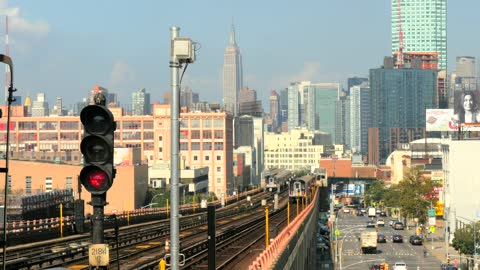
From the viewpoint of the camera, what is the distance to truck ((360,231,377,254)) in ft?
392

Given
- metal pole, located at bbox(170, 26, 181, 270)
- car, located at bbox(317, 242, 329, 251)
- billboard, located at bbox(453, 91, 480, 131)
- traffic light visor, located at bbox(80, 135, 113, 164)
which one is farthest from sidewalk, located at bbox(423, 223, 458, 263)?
traffic light visor, located at bbox(80, 135, 113, 164)

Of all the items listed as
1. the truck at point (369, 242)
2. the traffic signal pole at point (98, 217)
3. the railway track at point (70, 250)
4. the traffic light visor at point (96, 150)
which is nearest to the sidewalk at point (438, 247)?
the truck at point (369, 242)

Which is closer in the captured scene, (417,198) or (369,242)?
(369,242)

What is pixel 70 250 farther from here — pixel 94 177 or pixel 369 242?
pixel 369 242

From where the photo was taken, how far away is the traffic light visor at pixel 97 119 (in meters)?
14.3

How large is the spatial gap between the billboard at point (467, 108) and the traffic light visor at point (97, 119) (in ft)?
511

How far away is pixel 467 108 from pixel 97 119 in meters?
158

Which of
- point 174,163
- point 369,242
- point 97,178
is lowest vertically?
point 369,242

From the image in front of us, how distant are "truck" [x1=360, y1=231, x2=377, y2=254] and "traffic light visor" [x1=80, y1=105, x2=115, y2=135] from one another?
106225 mm

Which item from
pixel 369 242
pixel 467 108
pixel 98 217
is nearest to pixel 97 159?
pixel 98 217

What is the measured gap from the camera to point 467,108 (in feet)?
550

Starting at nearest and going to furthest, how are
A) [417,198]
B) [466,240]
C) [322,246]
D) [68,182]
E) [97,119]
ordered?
[97,119]
[466,240]
[322,246]
[68,182]
[417,198]

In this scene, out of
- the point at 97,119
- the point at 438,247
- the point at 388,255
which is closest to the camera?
the point at 97,119

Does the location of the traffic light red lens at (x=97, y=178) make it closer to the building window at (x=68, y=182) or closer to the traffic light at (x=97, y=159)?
the traffic light at (x=97, y=159)
